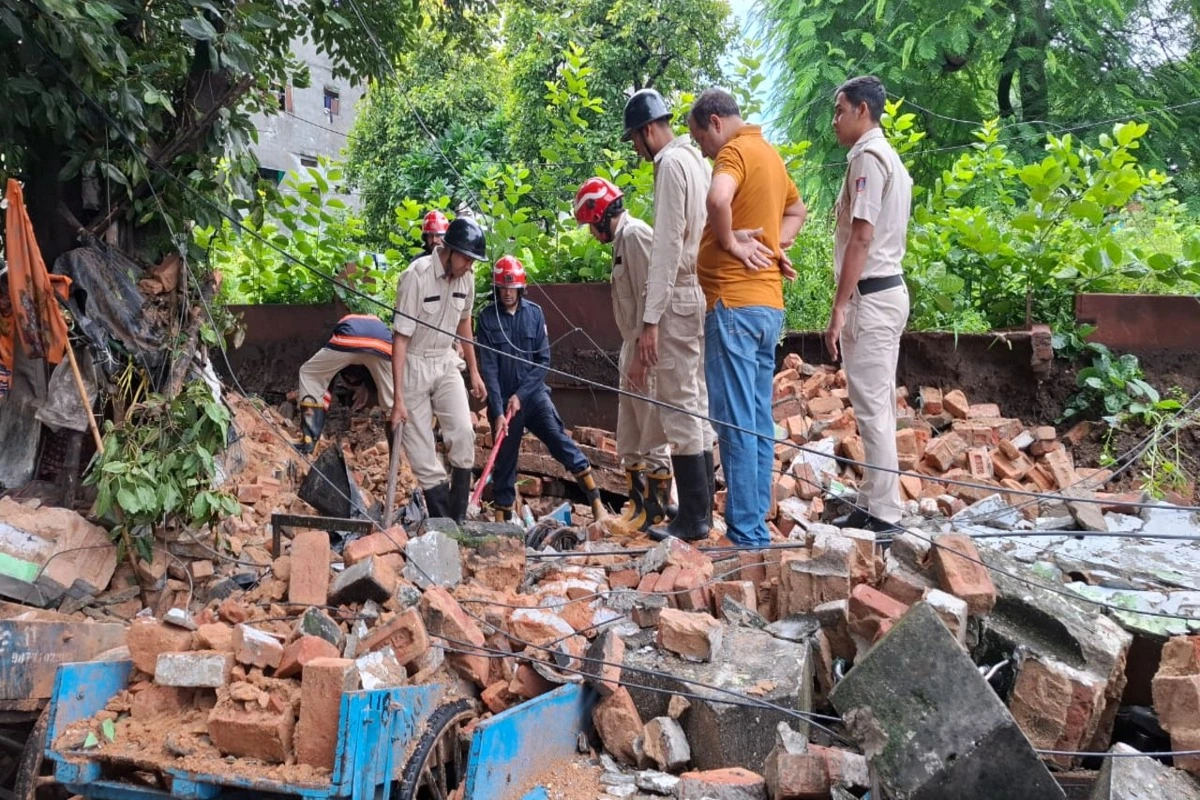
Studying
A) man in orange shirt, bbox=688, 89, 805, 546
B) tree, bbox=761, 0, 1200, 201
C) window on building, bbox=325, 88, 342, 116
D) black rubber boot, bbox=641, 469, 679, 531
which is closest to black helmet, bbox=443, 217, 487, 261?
black rubber boot, bbox=641, 469, 679, 531

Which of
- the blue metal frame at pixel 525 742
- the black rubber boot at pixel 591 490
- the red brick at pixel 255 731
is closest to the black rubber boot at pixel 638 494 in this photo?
the black rubber boot at pixel 591 490

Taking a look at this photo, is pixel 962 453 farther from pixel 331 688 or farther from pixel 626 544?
pixel 331 688

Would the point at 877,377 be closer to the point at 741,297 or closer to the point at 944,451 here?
the point at 741,297

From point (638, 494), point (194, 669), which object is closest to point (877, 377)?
point (638, 494)

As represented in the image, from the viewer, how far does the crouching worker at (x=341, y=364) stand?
816cm

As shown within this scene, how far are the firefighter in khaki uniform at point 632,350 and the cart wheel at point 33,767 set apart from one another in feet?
9.78

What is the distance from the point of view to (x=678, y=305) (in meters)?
4.94

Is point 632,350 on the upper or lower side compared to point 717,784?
upper

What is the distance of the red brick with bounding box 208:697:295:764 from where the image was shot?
294 centimetres

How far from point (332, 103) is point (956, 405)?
87.6 feet

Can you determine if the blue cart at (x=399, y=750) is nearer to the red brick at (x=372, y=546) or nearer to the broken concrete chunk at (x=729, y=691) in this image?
the broken concrete chunk at (x=729, y=691)

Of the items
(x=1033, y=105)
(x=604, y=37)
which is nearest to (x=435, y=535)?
(x=1033, y=105)

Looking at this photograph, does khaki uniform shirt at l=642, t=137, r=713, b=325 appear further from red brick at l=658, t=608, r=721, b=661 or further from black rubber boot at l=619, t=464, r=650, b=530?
red brick at l=658, t=608, r=721, b=661

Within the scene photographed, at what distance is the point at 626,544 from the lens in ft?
17.2
